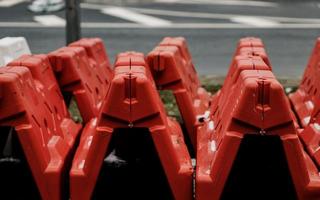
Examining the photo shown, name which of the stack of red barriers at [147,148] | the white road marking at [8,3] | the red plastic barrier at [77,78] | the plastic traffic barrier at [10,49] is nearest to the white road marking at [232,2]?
the white road marking at [8,3]

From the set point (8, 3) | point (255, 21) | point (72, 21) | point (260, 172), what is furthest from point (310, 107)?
point (255, 21)

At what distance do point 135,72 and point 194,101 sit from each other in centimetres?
217

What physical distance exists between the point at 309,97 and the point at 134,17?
1067cm

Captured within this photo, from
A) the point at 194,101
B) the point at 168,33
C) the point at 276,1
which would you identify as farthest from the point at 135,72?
the point at 276,1

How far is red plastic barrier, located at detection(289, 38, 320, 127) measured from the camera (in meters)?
5.91

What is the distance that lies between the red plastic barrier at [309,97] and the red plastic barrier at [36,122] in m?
1.96

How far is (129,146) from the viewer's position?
4.50 meters

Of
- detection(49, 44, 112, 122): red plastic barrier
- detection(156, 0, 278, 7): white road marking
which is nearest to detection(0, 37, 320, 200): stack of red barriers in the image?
detection(49, 44, 112, 122): red plastic barrier

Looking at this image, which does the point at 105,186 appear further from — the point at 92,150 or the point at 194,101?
the point at 194,101

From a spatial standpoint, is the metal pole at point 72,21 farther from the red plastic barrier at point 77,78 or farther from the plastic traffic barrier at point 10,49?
the red plastic barrier at point 77,78

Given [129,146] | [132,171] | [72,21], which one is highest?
[129,146]

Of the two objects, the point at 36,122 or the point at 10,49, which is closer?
the point at 36,122

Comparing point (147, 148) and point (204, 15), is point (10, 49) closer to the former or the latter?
point (147, 148)

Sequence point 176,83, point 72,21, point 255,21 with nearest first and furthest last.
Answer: point 176,83 < point 72,21 < point 255,21
